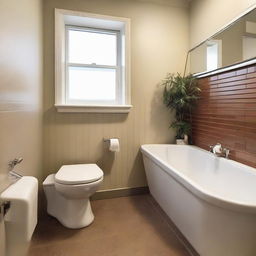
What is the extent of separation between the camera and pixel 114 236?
166 centimetres

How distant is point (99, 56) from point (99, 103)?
0.60 m

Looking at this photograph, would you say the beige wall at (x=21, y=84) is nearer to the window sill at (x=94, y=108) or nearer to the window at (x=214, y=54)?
the window sill at (x=94, y=108)

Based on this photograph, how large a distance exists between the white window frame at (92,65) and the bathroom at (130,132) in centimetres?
1

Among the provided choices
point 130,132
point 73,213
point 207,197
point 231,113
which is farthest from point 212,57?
point 73,213

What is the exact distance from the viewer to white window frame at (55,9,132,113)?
211 centimetres

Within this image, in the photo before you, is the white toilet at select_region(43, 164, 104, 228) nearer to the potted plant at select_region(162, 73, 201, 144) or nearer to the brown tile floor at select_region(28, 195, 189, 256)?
the brown tile floor at select_region(28, 195, 189, 256)

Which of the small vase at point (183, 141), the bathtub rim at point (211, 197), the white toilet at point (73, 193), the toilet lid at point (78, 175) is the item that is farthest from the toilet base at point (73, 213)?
the small vase at point (183, 141)

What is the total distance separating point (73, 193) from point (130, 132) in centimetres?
104

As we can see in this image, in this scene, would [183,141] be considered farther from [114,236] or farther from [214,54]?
[114,236]

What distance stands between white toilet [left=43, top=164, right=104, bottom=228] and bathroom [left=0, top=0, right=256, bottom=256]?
14 millimetres

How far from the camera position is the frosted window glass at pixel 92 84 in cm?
236

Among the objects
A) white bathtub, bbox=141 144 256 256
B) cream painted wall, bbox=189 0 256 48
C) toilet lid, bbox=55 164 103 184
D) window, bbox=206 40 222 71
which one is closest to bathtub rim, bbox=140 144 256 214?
white bathtub, bbox=141 144 256 256

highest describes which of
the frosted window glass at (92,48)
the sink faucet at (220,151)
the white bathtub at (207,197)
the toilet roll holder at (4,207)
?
the frosted window glass at (92,48)

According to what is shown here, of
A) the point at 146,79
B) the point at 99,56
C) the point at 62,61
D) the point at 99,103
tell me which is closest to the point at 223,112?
the point at 146,79
